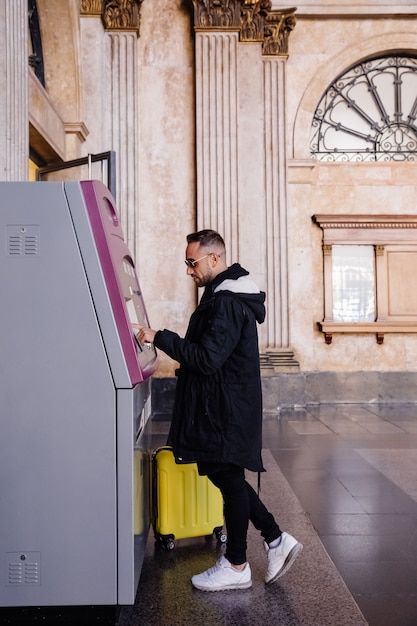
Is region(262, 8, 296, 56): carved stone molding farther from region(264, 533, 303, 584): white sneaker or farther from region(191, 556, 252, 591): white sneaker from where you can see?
region(191, 556, 252, 591): white sneaker

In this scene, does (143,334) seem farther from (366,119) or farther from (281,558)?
(366,119)

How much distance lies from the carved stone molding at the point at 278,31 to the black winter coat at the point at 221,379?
8965 millimetres

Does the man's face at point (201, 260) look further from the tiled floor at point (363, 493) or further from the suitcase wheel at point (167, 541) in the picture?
the tiled floor at point (363, 493)

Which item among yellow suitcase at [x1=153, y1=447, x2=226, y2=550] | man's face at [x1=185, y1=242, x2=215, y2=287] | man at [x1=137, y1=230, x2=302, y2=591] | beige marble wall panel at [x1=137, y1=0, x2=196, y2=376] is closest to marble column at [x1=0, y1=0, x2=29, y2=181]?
man's face at [x1=185, y1=242, x2=215, y2=287]

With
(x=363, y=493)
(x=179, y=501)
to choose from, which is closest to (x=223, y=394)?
(x=179, y=501)

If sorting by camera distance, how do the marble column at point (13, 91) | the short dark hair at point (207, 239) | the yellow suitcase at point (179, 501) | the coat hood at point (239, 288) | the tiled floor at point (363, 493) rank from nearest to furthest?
1. the coat hood at point (239, 288)
2. the short dark hair at point (207, 239)
3. the tiled floor at point (363, 493)
4. the yellow suitcase at point (179, 501)
5. the marble column at point (13, 91)

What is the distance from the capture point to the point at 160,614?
295 cm

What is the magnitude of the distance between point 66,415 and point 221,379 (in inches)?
31.1

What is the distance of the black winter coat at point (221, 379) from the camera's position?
299 centimetres

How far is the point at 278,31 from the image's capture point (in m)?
10.8

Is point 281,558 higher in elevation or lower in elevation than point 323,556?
higher

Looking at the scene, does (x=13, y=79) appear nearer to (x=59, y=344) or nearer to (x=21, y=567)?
(x=59, y=344)

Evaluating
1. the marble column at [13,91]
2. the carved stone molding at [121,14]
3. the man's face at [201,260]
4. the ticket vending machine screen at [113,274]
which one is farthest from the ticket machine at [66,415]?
the carved stone molding at [121,14]

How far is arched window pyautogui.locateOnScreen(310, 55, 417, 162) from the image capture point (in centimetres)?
1166
